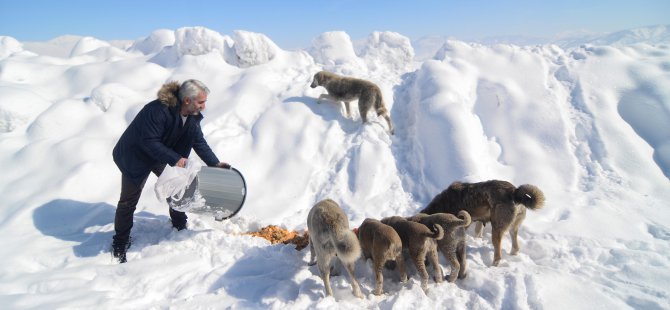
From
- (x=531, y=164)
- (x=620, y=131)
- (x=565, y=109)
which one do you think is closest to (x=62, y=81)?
(x=531, y=164)

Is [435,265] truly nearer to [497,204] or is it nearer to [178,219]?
[497,204]

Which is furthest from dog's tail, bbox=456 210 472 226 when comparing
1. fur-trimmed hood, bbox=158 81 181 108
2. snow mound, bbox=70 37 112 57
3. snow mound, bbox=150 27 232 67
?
snow mound, bbox=70 37 112 57

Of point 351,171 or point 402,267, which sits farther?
point 351,171

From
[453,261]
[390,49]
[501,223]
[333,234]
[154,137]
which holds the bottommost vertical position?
[453,261]

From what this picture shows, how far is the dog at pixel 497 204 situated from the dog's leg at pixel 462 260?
0.60m

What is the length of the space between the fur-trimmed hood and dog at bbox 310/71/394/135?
5.25 m

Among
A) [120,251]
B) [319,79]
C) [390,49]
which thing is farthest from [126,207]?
[390,49]

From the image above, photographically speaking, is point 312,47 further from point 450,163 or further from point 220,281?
point 220,281

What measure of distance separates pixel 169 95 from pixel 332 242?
2787mm

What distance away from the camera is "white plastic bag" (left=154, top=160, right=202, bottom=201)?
451 centimetres

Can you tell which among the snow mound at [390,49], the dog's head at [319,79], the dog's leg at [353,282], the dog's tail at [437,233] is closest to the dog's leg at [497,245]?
the dog's tail at [437,233]

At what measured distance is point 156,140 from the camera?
4387mm

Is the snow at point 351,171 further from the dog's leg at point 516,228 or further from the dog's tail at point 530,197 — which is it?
the dog's tail at point 530,197

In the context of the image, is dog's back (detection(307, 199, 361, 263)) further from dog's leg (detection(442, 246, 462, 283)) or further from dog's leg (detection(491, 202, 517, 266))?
dog's leg (detection(491, 202, 517, 266))
